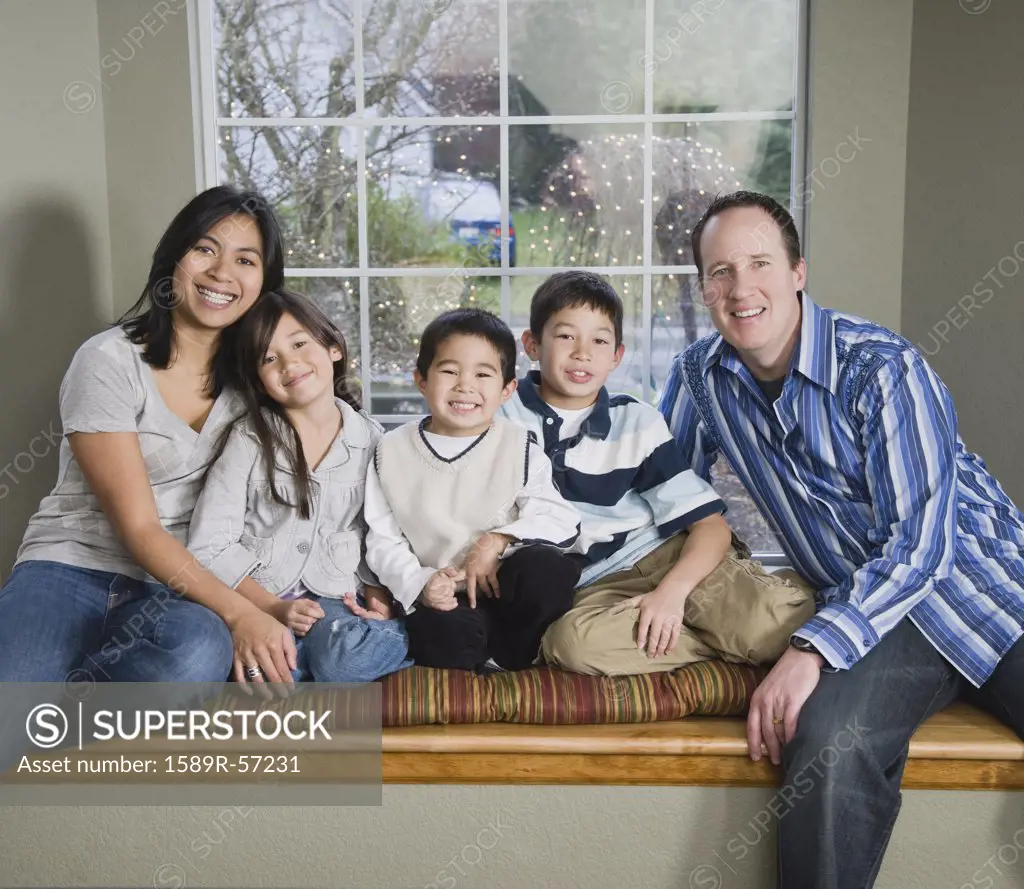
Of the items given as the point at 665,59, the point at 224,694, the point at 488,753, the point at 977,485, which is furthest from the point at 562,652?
the point at 665,59

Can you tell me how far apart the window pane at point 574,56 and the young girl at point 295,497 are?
1150 millimetres

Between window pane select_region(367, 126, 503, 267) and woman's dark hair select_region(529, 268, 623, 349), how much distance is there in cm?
85

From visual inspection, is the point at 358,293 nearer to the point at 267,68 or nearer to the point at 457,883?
the point at 267,68

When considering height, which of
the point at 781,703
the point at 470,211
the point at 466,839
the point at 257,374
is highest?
the point at 470,211

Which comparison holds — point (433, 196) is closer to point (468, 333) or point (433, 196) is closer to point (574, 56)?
point (574, 56)

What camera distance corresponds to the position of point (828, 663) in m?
1.66

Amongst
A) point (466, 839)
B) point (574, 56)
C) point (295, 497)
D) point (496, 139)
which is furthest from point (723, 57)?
point (466, 839)

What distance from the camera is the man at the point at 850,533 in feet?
5.17

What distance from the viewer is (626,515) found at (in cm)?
202

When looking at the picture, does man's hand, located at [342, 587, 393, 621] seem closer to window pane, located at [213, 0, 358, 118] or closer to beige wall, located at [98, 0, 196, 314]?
beige wall, located at [98, 0, 196, 314]

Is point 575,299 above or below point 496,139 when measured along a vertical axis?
below

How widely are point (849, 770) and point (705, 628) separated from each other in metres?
0.39

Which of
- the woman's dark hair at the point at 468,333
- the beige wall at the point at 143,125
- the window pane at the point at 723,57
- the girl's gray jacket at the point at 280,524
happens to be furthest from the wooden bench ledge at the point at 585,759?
the window pane at the point at 723,57

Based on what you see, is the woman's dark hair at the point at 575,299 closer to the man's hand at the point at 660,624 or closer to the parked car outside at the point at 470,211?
the man's hand at the point at 660,624
